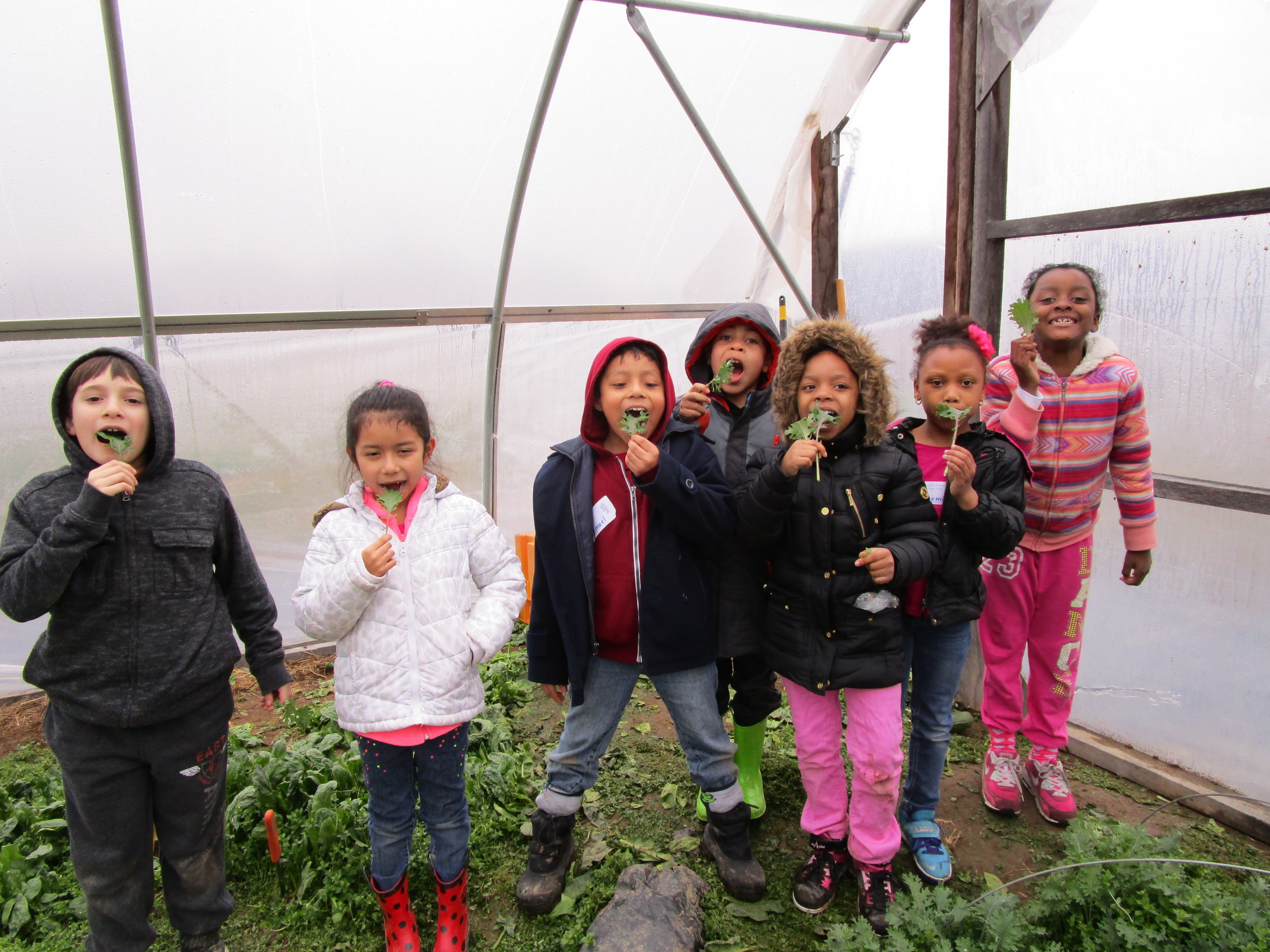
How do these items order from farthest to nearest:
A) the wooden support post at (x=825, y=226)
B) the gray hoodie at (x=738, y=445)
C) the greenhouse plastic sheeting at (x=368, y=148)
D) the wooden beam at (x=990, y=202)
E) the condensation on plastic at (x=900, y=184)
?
the wooden support post at (x=825, y=226) → the condensation on plastic at (x=900, y=184) → the wooden beam at (x=990, y=202) → the greenhouse plastic sheeting at (x=368, y=148) → the gray hoodie at (x=738, y=445)

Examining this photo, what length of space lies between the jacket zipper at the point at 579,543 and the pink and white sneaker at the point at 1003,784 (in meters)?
1.94

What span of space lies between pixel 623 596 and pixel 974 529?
1.21 meters

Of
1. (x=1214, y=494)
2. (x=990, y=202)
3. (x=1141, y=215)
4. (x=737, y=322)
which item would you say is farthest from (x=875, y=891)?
(x=990, y=202)

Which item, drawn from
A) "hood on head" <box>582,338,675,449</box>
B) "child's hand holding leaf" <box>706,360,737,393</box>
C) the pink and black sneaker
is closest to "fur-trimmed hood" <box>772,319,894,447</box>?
"child's hand holding leaf" <box>706,360,737,393</box>

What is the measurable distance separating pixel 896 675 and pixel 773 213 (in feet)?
12.7

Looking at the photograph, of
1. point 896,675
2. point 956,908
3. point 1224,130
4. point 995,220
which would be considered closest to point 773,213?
point 995,220

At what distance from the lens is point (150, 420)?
7.38ft

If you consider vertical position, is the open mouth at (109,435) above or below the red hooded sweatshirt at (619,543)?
above

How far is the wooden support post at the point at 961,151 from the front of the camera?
13.0 feet

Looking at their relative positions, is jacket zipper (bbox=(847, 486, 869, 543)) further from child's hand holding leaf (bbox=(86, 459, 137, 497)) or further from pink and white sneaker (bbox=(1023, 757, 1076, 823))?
child's hand holding leaf (bbox=(86, 459, 137, 497))

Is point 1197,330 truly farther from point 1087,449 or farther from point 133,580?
point 133,580

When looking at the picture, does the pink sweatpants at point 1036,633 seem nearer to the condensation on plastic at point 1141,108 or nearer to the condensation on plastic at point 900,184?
the condensation on plastic at point 1141,108

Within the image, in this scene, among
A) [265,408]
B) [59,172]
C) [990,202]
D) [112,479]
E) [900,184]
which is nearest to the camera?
[112,479]

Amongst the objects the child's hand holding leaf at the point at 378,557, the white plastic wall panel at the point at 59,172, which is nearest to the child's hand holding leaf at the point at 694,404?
the child's hand holding leaf at the point at 378,557
